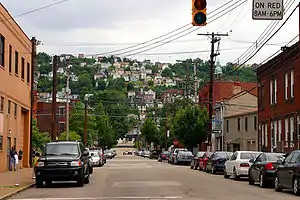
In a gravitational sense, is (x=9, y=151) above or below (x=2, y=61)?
below

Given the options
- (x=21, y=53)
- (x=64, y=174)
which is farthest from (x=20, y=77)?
(x=64, y=174)

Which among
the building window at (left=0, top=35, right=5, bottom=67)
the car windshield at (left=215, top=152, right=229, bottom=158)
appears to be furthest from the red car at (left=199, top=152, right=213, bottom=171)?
the building window at (left=0, top=35, right=5, bottom=67)

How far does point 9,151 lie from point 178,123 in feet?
106

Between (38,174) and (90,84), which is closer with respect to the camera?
(38,174)

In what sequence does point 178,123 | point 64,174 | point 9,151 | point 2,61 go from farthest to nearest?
point 178,123 < point 9,151 < point 2,61 < point 64,174

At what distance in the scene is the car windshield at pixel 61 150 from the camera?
87.5ft

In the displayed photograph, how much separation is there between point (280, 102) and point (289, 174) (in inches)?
1026

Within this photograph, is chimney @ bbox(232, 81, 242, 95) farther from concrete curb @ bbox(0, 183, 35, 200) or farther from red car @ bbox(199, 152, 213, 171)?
concrete curb @ bbox(0, 183, 35, 200)

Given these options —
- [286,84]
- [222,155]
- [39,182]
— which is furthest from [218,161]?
[39,182]

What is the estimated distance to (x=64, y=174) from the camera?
25.8 meters

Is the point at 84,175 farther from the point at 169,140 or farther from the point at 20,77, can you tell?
the point at 169,140

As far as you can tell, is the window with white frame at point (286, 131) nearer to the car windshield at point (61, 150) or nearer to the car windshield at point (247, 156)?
the car windshield at point (247, 156)

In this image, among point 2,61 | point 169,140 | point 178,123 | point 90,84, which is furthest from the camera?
point 90,84

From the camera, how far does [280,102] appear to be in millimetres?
A: 47875
